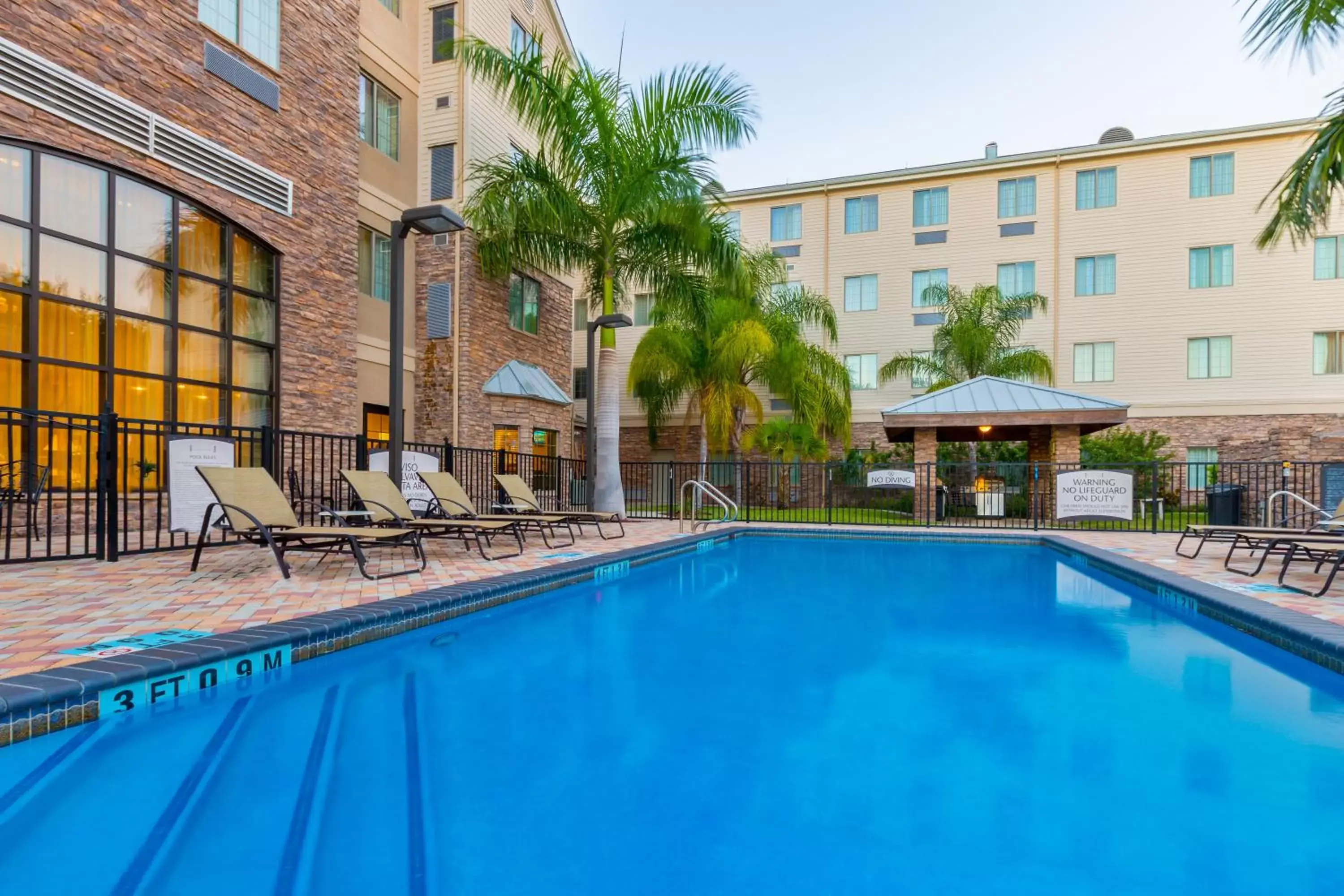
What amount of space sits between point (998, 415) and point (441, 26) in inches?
550

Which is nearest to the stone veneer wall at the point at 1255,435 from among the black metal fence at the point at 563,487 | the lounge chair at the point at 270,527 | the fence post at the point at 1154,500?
the black metal fence at the point at 563,487

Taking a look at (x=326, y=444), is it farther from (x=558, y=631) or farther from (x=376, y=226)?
(x=558, y=631)

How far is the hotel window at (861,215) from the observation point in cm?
2409

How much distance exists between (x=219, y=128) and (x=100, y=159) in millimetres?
1933

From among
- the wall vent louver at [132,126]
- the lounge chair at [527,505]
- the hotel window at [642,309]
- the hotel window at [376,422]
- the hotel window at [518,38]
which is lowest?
the lounge chair at [527,505]

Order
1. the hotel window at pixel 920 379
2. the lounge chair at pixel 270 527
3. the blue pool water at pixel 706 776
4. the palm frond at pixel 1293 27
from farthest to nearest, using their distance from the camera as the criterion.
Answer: the hotel window at pixel 920 379
the palm frond at pixel 1293 27
the lounge chair at pixel 270 527
the blue pool water at pixel 706 776

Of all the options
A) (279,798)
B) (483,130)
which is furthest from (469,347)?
(279,798)

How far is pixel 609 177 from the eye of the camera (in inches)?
510

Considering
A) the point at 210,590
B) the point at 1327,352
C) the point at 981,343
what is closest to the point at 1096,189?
the point at 981,343

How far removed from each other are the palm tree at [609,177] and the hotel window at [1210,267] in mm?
15729

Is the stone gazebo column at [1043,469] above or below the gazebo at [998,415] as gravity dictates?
below

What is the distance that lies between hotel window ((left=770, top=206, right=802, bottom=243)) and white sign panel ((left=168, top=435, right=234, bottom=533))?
2078cm

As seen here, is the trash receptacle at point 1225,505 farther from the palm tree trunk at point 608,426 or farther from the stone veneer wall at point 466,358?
the stone veneer wall at point 466,358

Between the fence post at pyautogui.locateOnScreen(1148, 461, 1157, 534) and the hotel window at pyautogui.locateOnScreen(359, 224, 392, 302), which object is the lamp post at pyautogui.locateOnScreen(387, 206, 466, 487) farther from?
the fence post at pyautogui.locateOnScreen(1148, 461, 1157, 534)
